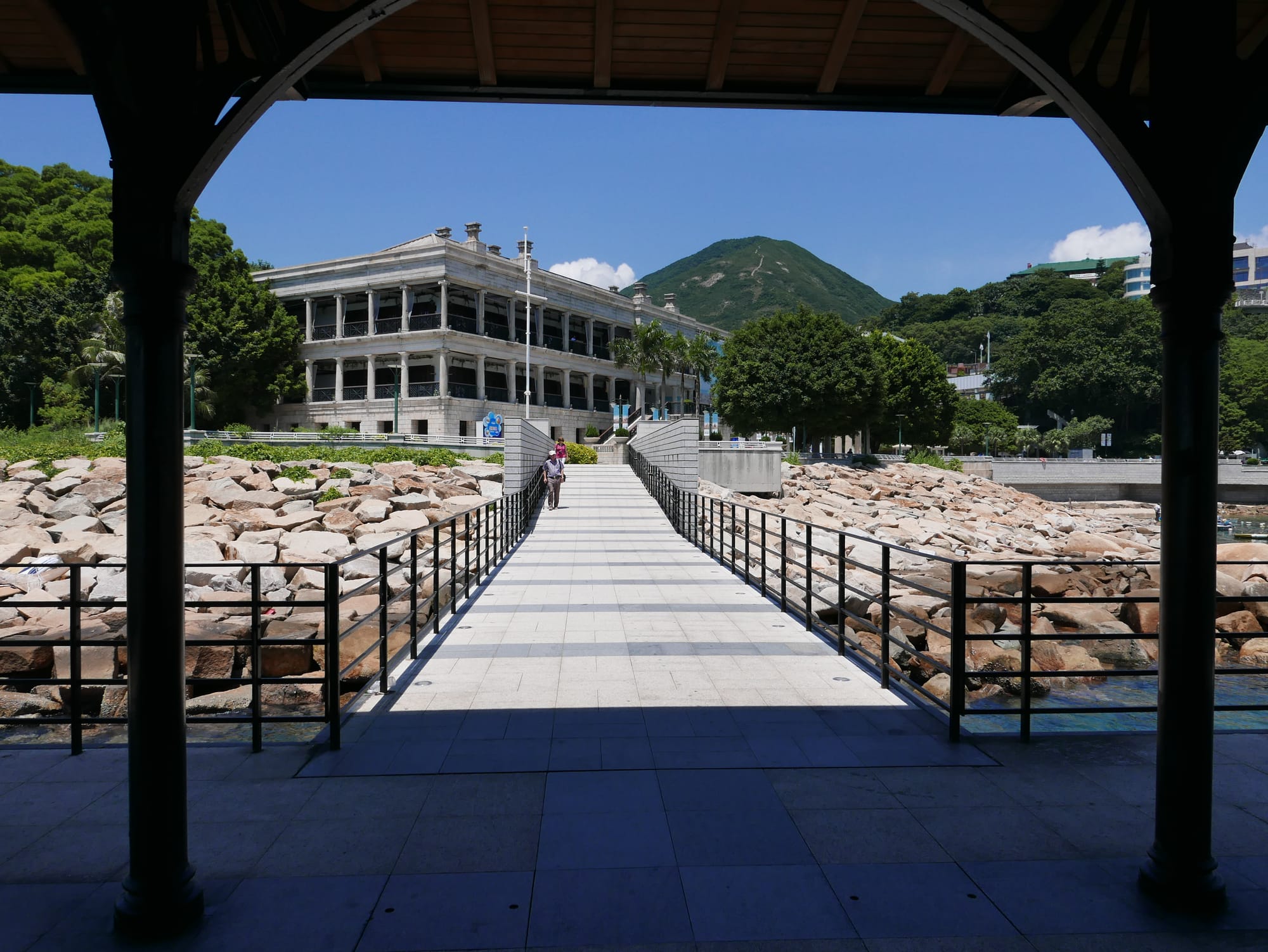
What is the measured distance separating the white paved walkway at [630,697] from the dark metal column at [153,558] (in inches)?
62.7

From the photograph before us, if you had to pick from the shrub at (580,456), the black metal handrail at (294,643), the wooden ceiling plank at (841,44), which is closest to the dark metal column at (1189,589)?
the wooden ceiling plank at (841,44)

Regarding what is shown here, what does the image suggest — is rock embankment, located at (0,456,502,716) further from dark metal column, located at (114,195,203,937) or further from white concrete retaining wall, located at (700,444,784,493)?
white concrete retaining wall, located at (700,444,784,493)

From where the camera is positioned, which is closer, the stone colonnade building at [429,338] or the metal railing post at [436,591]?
the metal railing post at [436,591]

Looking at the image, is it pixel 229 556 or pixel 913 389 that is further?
pixel 913 389

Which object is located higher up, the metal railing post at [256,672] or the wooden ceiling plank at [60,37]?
the wooden ceiling plank at [60,37]

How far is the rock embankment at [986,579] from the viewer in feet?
26.9

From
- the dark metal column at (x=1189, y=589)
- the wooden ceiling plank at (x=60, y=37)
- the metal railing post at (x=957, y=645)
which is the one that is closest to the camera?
the dark metal column at (x=1189, y=589)

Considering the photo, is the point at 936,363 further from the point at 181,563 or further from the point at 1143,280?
the point at 1143,280

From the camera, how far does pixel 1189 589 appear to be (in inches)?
125

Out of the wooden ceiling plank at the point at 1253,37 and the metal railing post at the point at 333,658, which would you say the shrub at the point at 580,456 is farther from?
the wooden ceiling plank at the point at 1253,37

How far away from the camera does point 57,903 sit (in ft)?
10.3

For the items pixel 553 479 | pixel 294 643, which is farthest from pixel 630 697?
pixel 553 479

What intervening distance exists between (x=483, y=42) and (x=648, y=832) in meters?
4.00

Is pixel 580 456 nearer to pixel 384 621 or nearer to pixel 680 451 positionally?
pixel 680 451
